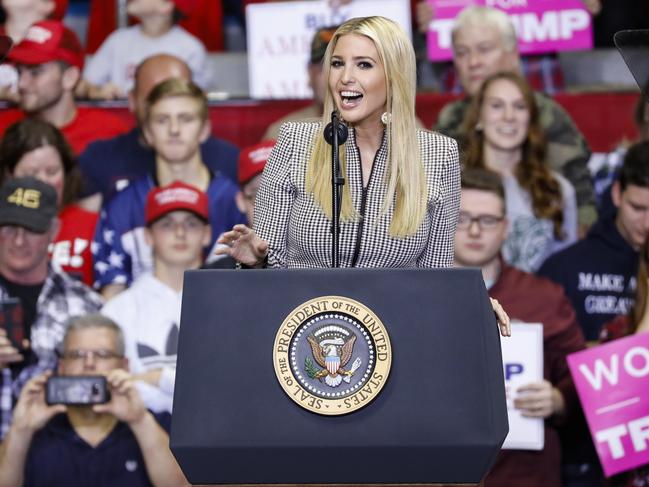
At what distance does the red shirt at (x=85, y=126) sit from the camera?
541cm

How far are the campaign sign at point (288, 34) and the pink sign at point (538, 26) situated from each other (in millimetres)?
200

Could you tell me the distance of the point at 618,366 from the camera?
425cm

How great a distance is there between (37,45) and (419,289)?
3583 millimetres

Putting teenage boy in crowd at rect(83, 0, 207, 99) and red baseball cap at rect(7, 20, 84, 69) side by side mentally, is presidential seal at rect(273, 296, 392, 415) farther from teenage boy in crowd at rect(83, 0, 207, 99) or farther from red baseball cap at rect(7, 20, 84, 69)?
teenage boy in crowd at rect(83, 0, 207, 99)

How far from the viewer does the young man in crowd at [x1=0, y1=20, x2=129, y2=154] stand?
541cm

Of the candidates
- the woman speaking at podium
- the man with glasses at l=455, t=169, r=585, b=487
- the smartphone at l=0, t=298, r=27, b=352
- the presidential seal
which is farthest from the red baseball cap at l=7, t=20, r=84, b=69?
the presidential seal

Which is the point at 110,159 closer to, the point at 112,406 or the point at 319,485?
the point at 112,406

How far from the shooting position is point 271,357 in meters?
2.24

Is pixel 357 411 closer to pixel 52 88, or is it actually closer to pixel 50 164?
pixel 50 164

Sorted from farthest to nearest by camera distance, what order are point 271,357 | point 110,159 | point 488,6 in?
point 488,6, point 110,159, point 271,357

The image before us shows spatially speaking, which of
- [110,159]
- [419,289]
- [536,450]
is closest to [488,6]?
[110,159]

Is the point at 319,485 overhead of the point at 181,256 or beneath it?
beneath

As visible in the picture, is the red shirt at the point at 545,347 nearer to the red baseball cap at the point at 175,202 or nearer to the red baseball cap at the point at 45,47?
the red baseball cap at the point at 175,202

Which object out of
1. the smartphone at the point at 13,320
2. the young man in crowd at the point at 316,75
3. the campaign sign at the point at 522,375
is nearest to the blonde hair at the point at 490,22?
the young man in crowd at the point at 316,75
